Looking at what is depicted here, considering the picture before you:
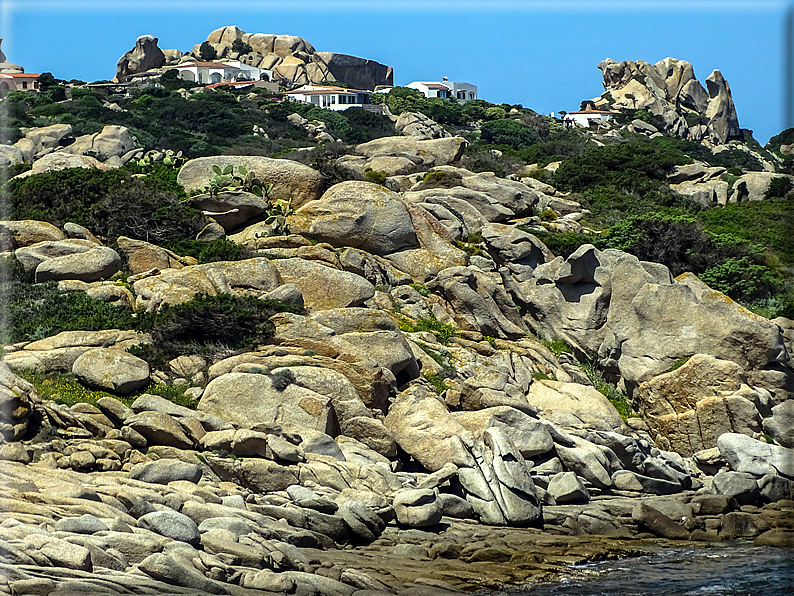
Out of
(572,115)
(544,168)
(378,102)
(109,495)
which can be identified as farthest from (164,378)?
(572,115)

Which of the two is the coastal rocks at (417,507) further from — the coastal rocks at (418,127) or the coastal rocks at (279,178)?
the coastal rocks at (418,127)

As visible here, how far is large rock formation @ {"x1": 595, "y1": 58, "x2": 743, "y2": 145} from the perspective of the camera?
119000 millimetres

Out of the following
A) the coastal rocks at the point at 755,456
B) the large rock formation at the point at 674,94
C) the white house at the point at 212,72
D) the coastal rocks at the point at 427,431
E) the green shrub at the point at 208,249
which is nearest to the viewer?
the coastal rocks at the point at 427,431

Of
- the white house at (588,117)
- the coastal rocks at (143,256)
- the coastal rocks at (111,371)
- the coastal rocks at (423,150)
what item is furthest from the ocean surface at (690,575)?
the white house at (588,117)

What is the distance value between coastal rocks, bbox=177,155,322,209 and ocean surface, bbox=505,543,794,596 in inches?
674

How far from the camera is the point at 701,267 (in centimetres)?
3150

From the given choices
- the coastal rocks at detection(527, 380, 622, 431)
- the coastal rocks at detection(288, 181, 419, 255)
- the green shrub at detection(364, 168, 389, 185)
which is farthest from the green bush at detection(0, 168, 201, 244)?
the coastal rocks at detection(527, 380, 622, 431)

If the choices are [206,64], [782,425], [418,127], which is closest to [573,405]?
[782,425]

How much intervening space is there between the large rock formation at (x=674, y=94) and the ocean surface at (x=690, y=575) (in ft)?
352

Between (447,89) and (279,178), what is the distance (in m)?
99.3

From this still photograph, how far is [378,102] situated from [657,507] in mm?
91173

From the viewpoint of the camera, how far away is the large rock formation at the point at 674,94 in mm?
119000

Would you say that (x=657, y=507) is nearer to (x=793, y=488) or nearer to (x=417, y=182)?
(x=793, y=488)

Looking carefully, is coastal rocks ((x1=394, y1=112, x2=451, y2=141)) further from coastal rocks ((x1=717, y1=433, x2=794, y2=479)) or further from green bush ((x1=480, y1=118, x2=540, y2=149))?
coastal rocks ((x1=717, y1=433, x2=794, y2=479))
